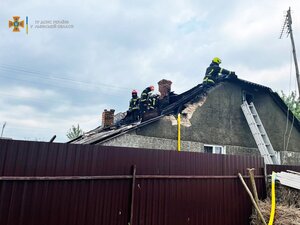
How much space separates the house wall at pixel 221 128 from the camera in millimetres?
8664

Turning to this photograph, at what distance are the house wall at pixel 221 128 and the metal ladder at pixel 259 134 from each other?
0.43m

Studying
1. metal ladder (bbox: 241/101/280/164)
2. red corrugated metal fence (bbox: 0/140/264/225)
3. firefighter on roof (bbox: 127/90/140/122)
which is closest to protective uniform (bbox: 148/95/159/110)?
firefighter on roof (bbox: 127/90/140/122)

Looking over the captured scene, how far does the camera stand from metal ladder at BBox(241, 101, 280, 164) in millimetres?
10406

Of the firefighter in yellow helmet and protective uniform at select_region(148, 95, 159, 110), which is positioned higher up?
the firefighter in yellow helmet

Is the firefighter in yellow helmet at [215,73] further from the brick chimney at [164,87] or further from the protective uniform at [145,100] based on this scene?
the protective uniform at [145,100]

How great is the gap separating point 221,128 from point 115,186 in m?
7.45

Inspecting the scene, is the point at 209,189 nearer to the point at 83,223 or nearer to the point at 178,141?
the point at 83,223

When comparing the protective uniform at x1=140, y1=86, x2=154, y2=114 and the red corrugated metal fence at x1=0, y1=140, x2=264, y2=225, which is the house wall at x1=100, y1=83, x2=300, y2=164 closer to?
the protective uniform at x1=140, y1=86, x2=154, y2=114

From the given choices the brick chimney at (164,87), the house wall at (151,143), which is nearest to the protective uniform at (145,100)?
the brick chimney at (164,87)

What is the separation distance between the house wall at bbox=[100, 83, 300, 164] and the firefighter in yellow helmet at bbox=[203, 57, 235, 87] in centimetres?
42

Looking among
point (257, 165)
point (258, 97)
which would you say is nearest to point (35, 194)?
point (257, 165)

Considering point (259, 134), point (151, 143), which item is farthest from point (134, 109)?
point (259, 134)

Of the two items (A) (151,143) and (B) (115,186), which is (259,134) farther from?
(B) (115,186)

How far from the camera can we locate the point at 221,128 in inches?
418
